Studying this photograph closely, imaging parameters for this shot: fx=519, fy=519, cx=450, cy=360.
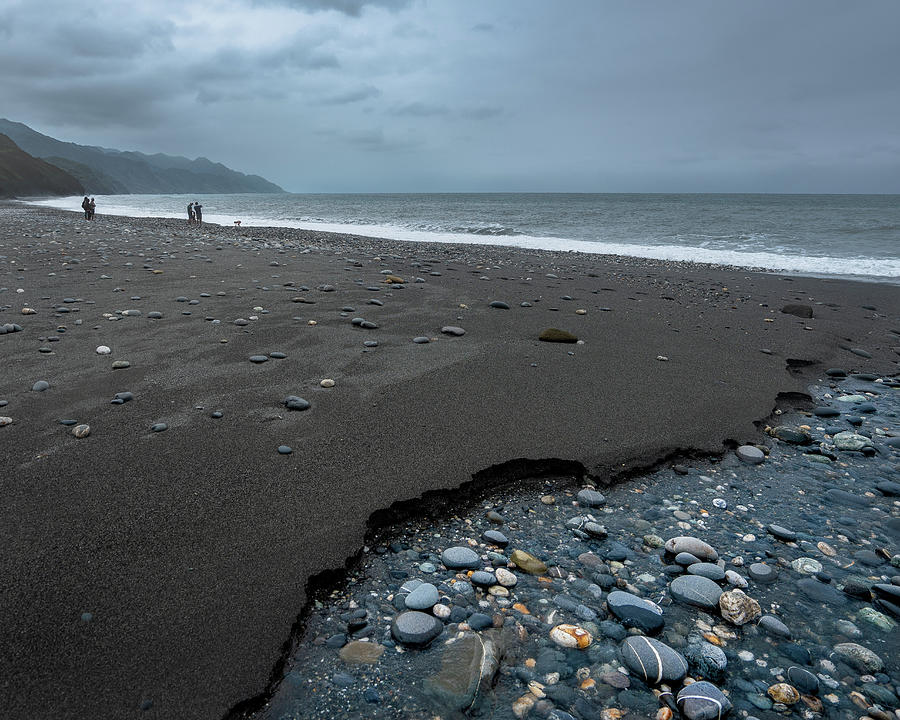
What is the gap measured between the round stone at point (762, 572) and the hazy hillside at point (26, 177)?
94.7m

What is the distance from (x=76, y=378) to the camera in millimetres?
4004

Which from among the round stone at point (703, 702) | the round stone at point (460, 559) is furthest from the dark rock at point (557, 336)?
the round stone at point (703, 702)

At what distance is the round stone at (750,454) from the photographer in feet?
11.3

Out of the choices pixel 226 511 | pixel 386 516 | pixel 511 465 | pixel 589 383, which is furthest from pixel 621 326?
pixel 226 511

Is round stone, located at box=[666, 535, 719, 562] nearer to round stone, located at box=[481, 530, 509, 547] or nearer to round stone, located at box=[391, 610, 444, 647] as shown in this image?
round stone, located at box=[481, 530, 509, 547]

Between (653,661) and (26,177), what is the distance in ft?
356

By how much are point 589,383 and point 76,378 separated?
13.4 feet

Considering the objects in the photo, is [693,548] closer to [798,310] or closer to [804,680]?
[804,680]

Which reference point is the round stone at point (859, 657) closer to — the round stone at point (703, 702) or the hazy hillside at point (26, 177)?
the round stone at point (703, 702)

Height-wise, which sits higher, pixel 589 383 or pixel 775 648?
pixel 589 383

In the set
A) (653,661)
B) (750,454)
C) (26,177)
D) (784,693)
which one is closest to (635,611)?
(653,661)

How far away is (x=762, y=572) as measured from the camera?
2.39m

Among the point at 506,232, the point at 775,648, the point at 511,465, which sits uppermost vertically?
the point at 506,232

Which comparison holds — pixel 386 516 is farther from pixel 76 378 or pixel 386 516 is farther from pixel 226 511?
pixel 76 378
